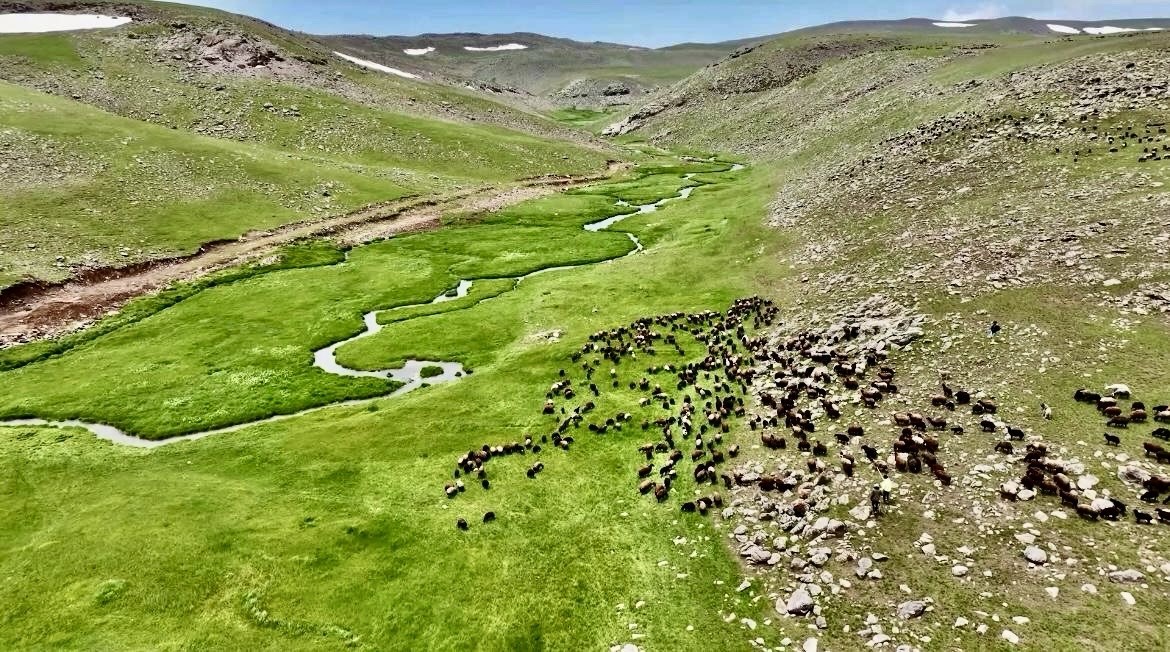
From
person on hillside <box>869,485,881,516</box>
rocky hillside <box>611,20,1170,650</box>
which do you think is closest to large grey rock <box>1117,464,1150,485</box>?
rocky hillside <box>611,20,1170,650</box>

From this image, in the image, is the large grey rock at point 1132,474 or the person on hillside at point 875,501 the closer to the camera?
the large grey rock at point 1132,474

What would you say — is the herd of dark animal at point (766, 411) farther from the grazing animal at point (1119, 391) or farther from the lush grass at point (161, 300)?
the lush grass at point (161, 300)

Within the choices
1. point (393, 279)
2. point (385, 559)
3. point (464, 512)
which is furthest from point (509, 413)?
point (393, 279)

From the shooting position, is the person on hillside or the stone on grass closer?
the stone on grass

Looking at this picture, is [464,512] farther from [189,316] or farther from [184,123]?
[184,123]

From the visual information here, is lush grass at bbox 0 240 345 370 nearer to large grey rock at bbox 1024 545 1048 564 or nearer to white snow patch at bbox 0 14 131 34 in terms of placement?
large grey rock at bbox 1024 545 1048 564

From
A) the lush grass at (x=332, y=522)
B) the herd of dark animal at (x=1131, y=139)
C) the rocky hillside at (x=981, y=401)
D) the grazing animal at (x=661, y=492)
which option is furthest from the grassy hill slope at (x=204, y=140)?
the herd of dark animal at (x=1131, y=139)

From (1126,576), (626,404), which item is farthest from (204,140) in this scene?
(1126,576)
